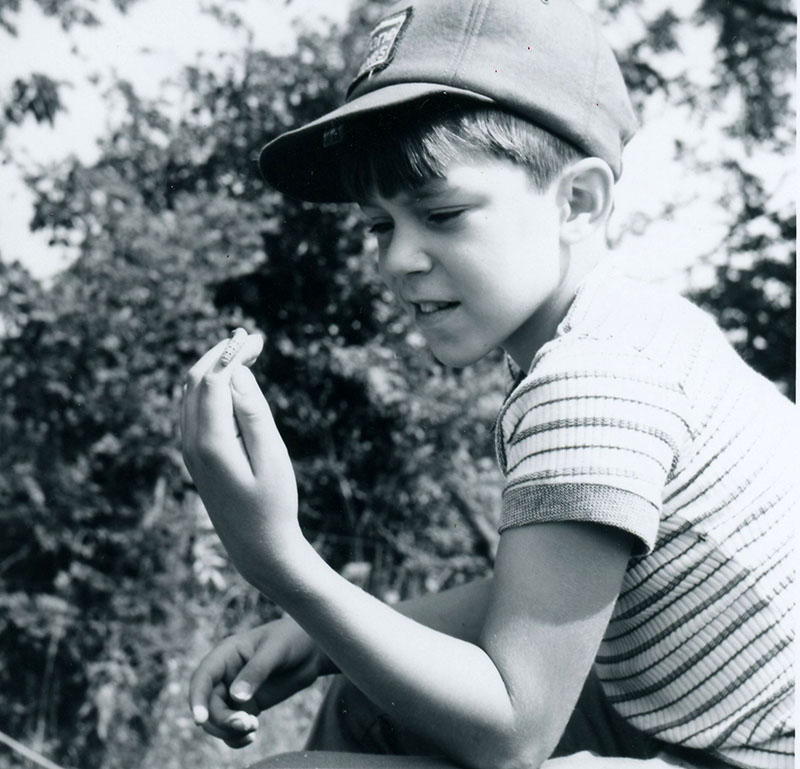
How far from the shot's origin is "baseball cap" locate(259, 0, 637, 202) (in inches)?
55.2

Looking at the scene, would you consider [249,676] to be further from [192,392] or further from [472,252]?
[472,252]

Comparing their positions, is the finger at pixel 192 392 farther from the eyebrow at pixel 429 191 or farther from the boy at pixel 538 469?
the eyebrow at pixel 429 191

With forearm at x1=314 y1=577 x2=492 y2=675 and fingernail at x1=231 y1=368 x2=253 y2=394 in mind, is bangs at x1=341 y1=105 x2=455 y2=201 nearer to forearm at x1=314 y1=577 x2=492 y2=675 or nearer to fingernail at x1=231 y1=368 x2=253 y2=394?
fingernail at x1=231 y1=368 x2=253 y2=394

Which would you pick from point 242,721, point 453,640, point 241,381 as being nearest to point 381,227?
point 241,381

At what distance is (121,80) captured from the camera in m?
3.15

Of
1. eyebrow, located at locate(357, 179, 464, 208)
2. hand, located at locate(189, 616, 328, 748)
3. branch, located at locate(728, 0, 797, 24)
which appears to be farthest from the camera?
branch, located at locate(728, 0, 797, 24)

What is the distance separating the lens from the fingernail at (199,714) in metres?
1.42

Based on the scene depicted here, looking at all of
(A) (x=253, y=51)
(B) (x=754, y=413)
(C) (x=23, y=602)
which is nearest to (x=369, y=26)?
(A) (x=253, y=51)

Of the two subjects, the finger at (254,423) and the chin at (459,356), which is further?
the chin at (459,356)

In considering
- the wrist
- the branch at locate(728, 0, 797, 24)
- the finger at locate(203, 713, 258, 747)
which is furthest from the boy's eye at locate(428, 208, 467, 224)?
the branch at locate(728, 0, 797, 24)

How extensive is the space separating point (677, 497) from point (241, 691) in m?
0.67

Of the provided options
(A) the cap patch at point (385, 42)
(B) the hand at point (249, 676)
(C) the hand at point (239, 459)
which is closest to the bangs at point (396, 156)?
(A) the cap patch at point (385, 42)

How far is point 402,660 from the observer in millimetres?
1122

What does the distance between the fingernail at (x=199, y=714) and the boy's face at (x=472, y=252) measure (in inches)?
24.4
